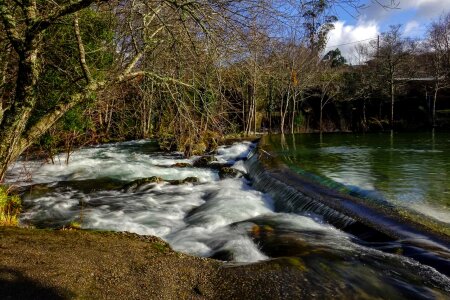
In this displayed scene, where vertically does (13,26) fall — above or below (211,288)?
above

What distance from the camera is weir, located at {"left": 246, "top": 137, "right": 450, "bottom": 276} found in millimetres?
5531

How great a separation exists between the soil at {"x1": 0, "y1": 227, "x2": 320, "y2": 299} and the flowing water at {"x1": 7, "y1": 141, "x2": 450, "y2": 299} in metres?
0.79

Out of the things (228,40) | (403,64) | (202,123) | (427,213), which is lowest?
(427,213)

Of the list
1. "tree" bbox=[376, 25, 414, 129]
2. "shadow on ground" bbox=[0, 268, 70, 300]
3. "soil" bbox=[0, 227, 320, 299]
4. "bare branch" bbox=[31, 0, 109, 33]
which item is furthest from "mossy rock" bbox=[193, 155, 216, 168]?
"tree" bbox=[376, 25, 414, 129]

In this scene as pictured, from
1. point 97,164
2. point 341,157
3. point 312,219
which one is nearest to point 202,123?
point 312,219

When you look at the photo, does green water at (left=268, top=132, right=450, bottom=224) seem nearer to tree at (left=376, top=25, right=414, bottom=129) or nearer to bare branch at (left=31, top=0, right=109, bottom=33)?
bare branch at (left=31, top=0, right=109, bottom=33)

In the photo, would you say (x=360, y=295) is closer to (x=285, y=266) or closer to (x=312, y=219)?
(x=285, y=266)

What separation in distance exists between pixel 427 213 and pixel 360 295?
447 centimetres

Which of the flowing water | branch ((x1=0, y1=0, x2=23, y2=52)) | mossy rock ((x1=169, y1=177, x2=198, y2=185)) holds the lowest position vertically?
the flowing water

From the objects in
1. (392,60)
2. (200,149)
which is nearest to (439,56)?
(392,60)

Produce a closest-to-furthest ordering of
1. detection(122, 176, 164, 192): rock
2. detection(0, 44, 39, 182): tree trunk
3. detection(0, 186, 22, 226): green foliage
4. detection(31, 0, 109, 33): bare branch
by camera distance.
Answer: detection(31, 0, 109, 33): bare branch < detection(0, 44, 39, 182): tree trunk < detection(0, 186, 22, 226): green foliage < detection(122, 176, 164, 192): rock

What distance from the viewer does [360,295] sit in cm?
430

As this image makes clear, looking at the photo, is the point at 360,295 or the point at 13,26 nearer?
the point at 360,295

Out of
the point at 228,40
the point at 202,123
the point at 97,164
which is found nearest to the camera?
the point at 228,40
